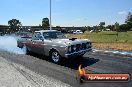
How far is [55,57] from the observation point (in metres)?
12.5

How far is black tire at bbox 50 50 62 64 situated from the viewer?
1218 cm

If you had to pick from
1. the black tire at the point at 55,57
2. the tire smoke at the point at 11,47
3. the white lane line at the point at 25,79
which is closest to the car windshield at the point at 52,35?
the black tire at the point at 55,57

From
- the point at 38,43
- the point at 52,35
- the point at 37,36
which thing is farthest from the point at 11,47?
the point at 52,35

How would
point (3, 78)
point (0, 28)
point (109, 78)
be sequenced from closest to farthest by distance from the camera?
point (109, 78) < point (3, 78) < point (0, 28)

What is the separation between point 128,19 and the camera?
138 metres

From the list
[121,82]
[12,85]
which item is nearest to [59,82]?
[12,85]

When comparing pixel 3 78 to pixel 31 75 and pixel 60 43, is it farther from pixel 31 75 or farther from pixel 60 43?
pixel 60 43

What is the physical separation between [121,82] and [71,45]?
14.4 feet

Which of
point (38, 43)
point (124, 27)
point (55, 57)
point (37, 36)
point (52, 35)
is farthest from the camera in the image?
point (124, 27)

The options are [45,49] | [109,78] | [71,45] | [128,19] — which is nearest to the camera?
[109,78]

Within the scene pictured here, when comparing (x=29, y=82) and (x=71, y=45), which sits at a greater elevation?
(x=71, y=45)

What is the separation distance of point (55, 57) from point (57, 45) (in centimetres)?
79

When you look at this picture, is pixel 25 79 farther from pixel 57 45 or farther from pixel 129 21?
pixel 129 21

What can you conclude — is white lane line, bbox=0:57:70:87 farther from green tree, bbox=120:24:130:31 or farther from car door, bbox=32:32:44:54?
green tree, bbox=120:24:130:31
